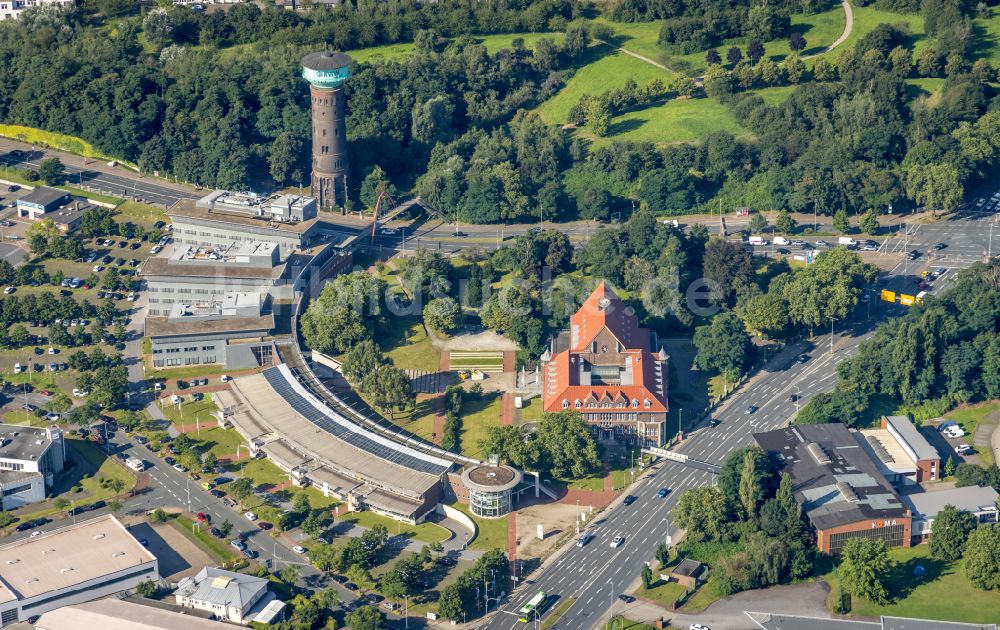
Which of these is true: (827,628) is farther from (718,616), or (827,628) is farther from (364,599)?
(364,599)

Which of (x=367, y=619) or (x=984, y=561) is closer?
(x=367, y=619)

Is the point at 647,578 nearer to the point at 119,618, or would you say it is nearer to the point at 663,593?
the point at 663,593

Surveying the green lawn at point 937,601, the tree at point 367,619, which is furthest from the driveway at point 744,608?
the tree at point 367,619

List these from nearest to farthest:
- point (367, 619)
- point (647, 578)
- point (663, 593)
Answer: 1. point (367, 619)
2. point (663, 593)
3. point (647, 578)

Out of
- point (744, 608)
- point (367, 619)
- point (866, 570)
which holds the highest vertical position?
point (866, 570)

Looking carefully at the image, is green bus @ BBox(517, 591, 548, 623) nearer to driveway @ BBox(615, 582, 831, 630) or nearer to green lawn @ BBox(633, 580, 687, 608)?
driveway @ BBox(615, 582, 831, 630)

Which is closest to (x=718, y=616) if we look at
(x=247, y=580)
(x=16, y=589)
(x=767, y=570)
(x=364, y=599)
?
(x=767, y=570)

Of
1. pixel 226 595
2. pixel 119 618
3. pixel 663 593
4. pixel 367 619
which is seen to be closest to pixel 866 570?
pixel 663 593
